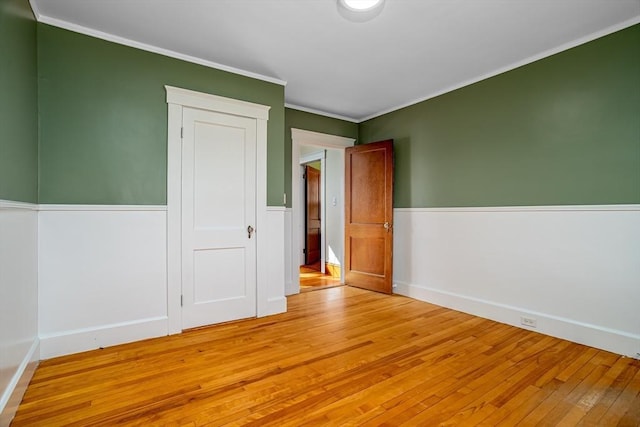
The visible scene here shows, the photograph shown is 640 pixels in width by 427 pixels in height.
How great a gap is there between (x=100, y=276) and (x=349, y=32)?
9.24 ft

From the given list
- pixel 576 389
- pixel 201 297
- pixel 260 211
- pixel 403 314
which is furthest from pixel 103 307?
pixel 576 389

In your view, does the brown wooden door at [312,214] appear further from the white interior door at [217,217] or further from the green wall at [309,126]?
the white interior door at [217,217]

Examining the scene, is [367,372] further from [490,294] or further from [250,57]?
[250,57]

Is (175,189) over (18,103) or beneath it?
beneath

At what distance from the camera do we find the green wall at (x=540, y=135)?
248 cm

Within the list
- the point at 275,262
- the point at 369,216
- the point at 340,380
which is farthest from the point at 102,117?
the point at 369,216

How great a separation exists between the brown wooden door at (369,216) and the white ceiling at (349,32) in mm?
1200

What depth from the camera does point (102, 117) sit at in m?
2.59

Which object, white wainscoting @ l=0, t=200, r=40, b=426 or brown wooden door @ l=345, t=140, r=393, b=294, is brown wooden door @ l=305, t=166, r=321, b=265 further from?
white wainscoting @ l=0, t=200, r=40, b=426

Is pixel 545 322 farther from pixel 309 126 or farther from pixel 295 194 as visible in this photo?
pixel 309 126

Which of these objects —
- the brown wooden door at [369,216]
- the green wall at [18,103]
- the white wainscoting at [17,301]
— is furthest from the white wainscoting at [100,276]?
the brown wooden door at [369,216]

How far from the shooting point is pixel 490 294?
130 inches

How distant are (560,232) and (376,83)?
92.3 inches

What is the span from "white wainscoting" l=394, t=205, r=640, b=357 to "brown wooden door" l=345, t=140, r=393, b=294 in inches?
15.3
